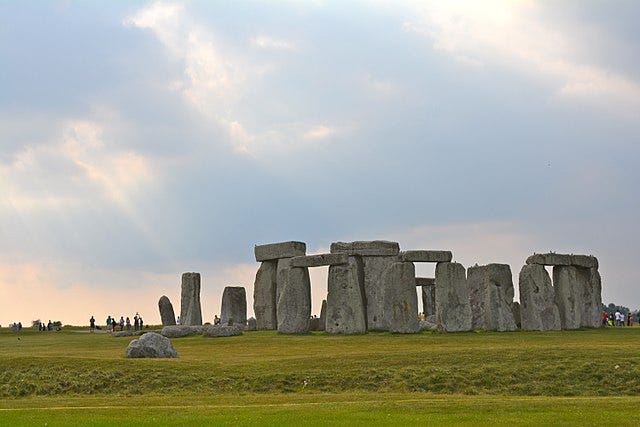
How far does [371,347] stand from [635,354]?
8.68 metres

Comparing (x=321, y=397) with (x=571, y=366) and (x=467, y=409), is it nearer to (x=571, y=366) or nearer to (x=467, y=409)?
(x=467, y=409)

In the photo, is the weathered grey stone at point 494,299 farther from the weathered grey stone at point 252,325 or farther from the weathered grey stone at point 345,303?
the weathered grey stone at point 252,325

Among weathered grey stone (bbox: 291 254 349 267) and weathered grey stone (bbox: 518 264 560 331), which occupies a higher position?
weathered grey stone (bbox: 291 254 349 267)

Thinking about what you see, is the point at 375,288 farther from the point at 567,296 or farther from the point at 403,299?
the point at 567,296

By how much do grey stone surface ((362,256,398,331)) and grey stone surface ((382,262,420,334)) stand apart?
3.13 metres

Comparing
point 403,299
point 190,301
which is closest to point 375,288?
point 403,299

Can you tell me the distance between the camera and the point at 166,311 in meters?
55.7

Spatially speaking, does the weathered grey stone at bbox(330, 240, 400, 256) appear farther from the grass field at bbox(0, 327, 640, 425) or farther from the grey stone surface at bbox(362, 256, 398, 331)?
the grass field at bbox(0, 327, 640, 425)

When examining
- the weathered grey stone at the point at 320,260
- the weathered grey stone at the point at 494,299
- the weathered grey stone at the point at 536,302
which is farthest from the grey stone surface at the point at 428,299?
the weathered grey stone at the point at 320,260

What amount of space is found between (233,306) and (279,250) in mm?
4555

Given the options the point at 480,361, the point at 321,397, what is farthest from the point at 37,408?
the point at 480,361

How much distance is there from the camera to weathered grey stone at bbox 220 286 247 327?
53.0 m

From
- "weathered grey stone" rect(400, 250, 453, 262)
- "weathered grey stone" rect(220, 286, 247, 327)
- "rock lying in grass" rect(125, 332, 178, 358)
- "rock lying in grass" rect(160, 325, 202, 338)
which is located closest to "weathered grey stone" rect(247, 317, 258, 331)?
"weathered grey stone" rect(220, 286, 247, 327)

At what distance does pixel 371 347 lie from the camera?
34.2 m
